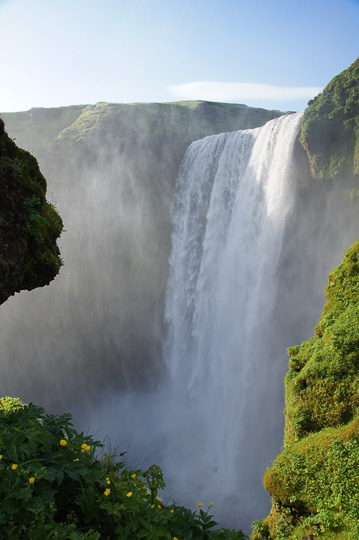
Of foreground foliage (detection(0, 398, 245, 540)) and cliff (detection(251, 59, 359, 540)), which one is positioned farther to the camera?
cliff (detection(251, 59, 359, 540))

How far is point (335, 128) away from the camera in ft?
54.9

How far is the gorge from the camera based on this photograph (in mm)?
16469

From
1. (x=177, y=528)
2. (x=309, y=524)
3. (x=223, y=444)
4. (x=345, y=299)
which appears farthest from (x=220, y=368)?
(x=177, y=528)

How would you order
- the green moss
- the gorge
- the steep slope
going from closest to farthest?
the green moss
the gorge
the steep slope

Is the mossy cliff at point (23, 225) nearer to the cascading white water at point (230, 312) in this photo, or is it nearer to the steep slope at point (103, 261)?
the cascading white water at point (230, 312)

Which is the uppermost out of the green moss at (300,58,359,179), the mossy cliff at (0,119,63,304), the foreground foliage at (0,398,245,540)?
the green moss at (300,58,359,179)

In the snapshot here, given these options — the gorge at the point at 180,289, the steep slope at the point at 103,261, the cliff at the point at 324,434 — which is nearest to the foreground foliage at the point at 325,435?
the cliff at the point at 324,434

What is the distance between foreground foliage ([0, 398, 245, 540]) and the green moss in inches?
652

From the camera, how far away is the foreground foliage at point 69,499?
281 cm

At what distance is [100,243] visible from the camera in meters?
25.9

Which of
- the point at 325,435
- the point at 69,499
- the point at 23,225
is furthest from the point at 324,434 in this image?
the point at 23,225

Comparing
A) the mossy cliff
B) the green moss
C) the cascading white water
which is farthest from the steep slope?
the mossy cliff

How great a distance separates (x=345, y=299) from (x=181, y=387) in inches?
631

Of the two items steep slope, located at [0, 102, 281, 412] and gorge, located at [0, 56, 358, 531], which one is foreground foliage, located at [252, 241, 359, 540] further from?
steep slope, located at [0, 102, 281, 412]
